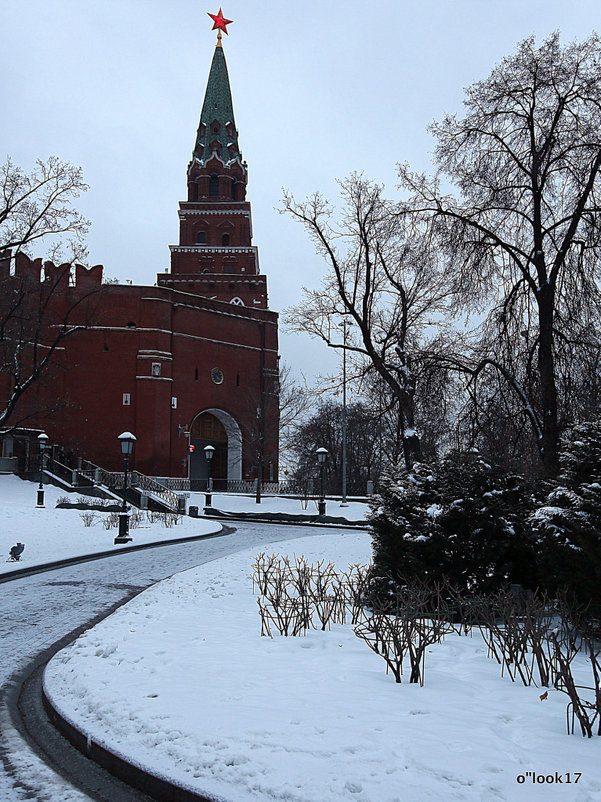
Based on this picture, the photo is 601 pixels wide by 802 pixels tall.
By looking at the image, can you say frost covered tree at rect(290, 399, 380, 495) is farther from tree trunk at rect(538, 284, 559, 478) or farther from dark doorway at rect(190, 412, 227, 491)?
tree trunk at rect(538, 284, 559, 478)

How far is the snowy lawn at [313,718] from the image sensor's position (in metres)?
3.62

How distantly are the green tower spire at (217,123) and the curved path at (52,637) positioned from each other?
161ft

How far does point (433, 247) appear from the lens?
45.5 ft

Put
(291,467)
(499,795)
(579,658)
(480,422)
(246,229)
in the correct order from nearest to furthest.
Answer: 1. (499,795)
2. (579,658)
3. (480,422)
4. (246,229)
5. (291,467)

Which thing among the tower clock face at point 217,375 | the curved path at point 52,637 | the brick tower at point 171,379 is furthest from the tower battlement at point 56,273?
the curved path at point 52,637

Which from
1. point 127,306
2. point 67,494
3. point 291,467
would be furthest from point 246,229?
point 67,494

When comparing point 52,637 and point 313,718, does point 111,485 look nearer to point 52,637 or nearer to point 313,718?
point 52,637

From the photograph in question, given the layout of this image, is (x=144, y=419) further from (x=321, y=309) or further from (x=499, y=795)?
(x=499, y=795)

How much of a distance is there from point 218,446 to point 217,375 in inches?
202

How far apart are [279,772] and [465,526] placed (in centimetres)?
510

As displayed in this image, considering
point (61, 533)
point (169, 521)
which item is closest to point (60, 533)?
point (61, 533)

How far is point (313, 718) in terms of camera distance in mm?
4570

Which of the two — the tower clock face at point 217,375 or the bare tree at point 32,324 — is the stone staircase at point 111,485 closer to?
the bare tree at point 32,324

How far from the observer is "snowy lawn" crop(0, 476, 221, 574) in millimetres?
16516
